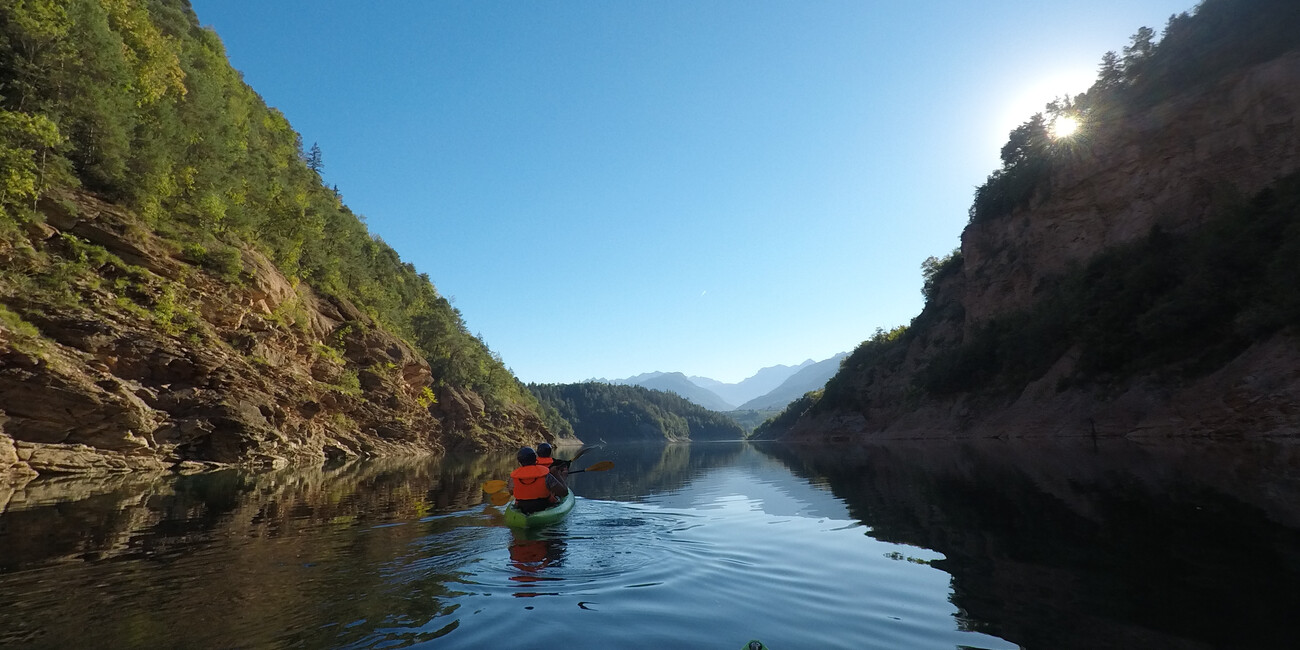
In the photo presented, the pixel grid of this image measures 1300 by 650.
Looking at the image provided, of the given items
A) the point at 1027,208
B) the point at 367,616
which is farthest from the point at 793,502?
the point at 1027,208

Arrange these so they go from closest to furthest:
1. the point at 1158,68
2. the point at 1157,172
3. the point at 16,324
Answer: the point at 16,324
the point at 1157,172
the point at 1158,68

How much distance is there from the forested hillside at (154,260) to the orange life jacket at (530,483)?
16800 mm

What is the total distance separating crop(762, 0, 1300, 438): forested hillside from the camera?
26438 mm

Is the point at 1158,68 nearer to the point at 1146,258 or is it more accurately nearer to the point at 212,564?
the point at 1146,258

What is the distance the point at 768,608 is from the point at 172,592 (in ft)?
21.3

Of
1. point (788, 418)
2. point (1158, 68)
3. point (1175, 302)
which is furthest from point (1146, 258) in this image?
point (788, 418)

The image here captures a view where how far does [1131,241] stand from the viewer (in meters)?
38.8

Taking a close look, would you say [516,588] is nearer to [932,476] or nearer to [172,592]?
[172,592]

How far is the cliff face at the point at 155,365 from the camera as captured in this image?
725 inches

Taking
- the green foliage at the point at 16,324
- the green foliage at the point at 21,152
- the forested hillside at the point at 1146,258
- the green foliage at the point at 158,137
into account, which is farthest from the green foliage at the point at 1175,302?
the green foliage at the point at 158,137

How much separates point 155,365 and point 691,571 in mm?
24960

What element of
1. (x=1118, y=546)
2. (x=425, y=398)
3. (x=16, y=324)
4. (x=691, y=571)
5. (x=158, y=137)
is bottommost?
(x=1118, y=546)

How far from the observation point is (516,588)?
695 cm

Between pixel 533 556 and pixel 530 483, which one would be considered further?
pixel 530 483
